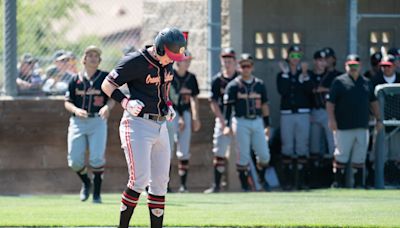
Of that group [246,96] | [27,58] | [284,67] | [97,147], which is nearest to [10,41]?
[27,58]

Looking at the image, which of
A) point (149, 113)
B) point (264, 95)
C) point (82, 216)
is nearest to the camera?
point (149, 113)

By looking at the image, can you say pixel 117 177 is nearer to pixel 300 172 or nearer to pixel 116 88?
pixel 300 172

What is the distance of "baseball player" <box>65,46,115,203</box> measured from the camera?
523 inches

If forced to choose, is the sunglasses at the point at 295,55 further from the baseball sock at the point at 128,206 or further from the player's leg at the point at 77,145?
the baseball sock at the point at 128,206

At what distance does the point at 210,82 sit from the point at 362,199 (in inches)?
162

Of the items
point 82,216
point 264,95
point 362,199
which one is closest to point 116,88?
point 82,216

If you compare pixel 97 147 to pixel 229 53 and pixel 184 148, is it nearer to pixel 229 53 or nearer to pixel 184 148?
pixel 184 148

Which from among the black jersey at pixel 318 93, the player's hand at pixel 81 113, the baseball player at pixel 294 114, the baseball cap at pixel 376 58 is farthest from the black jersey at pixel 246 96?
the player's hand at pixel 81 113

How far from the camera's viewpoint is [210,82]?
16422 mm

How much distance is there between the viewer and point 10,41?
603 inches

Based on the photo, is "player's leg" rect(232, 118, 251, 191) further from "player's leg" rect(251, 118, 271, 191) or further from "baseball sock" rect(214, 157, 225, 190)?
"baseball sock" rect(214, 157, 225, 190)

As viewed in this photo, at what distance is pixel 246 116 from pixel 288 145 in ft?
4.33

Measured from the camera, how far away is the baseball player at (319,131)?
53.7ft

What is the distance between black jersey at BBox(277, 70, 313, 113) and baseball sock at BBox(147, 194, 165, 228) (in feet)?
24.5
